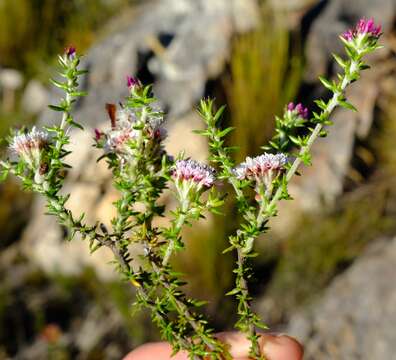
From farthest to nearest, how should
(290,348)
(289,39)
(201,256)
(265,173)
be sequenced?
(289,39) < (201,256) < (290,348) < (265,173)

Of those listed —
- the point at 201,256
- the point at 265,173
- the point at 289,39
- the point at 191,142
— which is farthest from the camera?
the point at 289,39

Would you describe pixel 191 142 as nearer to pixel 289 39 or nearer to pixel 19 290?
pixel 289 39

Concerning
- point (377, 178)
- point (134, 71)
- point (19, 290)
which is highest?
point (134, 71)

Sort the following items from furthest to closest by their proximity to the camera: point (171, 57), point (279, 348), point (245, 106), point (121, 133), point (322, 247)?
point (171, 57)
point (245, 106)
point (322, 247)
point (279, 348)
point (121, 133)

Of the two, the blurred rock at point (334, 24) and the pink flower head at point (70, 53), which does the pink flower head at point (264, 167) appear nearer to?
the pink flower head at point (70, 53)

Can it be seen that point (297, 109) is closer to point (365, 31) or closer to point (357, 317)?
point (365, 31)

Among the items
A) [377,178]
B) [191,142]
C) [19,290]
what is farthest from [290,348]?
[19,290]

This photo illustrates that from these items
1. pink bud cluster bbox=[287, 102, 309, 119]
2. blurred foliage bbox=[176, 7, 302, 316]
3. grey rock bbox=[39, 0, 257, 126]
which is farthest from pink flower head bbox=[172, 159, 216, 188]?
grey rock bbox=[39, 0, 257, 126]

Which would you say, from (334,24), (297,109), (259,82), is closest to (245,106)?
(259,82)
